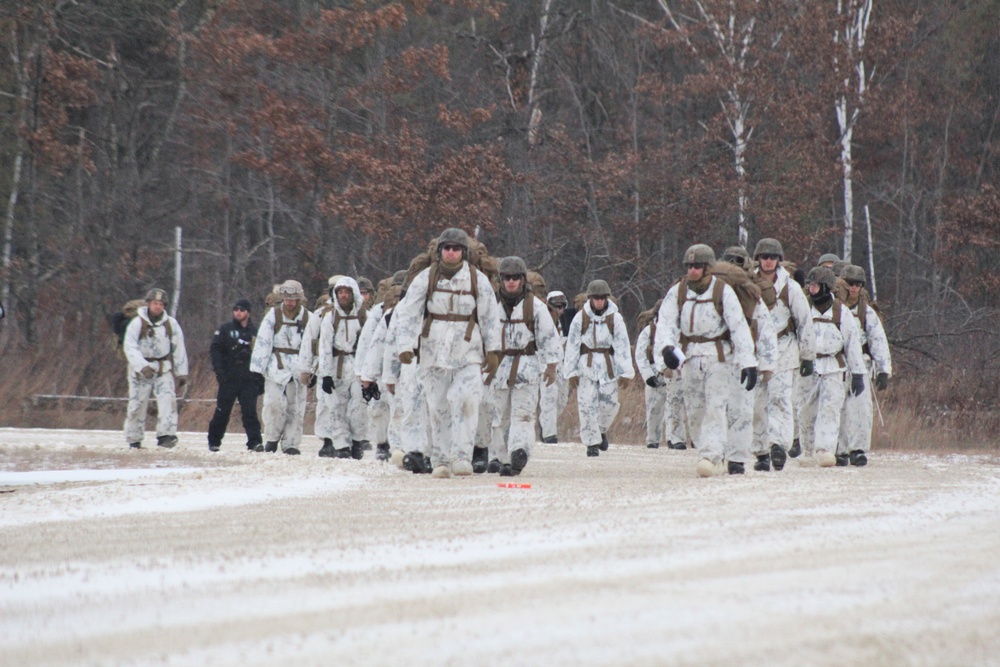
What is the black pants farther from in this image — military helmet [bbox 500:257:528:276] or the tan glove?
the tan glove

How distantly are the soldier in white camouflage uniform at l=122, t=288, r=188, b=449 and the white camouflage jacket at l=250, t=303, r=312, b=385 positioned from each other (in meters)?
1.29

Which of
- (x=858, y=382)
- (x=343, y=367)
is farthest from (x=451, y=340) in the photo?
(x=858, y=382)

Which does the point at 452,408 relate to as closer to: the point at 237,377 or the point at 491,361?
the point at 491,361

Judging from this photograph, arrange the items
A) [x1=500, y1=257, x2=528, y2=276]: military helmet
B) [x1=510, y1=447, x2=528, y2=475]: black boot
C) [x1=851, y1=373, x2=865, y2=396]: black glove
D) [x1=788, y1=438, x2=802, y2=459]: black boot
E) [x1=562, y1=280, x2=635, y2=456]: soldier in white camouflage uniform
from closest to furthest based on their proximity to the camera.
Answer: [x1=510, y1=447, x2=528, y2=475]: black boot
[x1=500, y1=257, x2=528, y2=276]: military helmet
[x1=851, y1=373, x2=865, y2=396]: black glove
[x1=788, y1=438, x2=802, y2=459]: black boot
[x1=562, y1=280, x2=635, y2=456]: soldier in white camouflage uniform

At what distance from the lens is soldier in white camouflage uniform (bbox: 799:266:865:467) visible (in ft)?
60.4

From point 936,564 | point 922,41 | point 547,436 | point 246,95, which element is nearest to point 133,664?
point 936,564

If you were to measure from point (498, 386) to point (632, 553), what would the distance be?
26.7 feet

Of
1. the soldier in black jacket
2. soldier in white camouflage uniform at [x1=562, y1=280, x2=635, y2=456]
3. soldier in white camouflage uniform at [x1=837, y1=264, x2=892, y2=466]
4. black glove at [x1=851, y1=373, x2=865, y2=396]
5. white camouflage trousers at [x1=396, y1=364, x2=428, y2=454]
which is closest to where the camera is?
white camouflage trousers at [x1=396, y1=364, x2=428, y2=454]

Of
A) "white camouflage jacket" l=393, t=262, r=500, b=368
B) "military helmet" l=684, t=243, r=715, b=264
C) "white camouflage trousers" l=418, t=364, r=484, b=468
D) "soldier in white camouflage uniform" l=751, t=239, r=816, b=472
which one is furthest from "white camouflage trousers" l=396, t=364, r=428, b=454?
"soldier in white camouflage uniform" l=751, t=239, r=816, b=472

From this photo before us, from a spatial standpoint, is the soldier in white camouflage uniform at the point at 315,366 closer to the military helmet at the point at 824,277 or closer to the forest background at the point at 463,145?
the military helmet at the point at 824,277

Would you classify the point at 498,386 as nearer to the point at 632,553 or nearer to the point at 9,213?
the point at 632,553

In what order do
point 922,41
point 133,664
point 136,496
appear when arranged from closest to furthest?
point 133,664, point 136,496, point 922,41

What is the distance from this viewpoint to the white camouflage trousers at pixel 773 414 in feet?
56.7

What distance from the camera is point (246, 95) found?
37500mm
